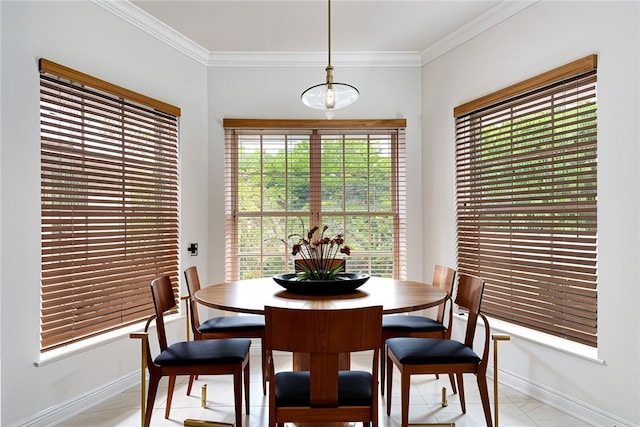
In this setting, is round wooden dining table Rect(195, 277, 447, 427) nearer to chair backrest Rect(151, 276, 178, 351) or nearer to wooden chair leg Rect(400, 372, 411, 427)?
chair backrest Rect(151, 276, 178, 351)

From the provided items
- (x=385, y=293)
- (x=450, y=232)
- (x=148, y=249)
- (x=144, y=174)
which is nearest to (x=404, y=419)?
(x=385, y=293)

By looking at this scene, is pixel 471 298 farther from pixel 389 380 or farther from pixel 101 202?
pixel 101 202

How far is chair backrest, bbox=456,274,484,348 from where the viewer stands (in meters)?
2.23

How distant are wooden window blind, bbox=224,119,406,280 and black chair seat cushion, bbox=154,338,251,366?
5.27 ft

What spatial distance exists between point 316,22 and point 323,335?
8.41 feet

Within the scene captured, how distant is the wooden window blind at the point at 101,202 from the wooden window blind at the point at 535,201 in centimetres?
251

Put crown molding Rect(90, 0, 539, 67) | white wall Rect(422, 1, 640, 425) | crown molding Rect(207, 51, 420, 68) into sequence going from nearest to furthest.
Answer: white wall Rect(422, 1, 640, 425) → crown molding Rect(90, 0, 539, 67) → crown molding Rect(207, 51, 420, 68)

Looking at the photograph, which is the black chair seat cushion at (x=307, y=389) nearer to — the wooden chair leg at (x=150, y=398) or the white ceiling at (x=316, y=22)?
the wooden chair leg at (x=150, y=398)

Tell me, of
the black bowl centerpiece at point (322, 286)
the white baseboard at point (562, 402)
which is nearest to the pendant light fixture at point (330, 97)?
the black bowl centerpiece at point (322, 286)

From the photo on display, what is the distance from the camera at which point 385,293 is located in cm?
238

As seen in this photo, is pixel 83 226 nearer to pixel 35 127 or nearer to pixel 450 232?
pixel 35 127

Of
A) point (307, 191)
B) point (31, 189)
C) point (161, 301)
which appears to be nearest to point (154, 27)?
point (31, 189)

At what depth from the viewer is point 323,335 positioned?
1.59 m

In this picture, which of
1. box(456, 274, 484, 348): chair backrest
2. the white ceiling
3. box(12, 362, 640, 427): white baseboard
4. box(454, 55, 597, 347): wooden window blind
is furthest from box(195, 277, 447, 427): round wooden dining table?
the white ceiling
